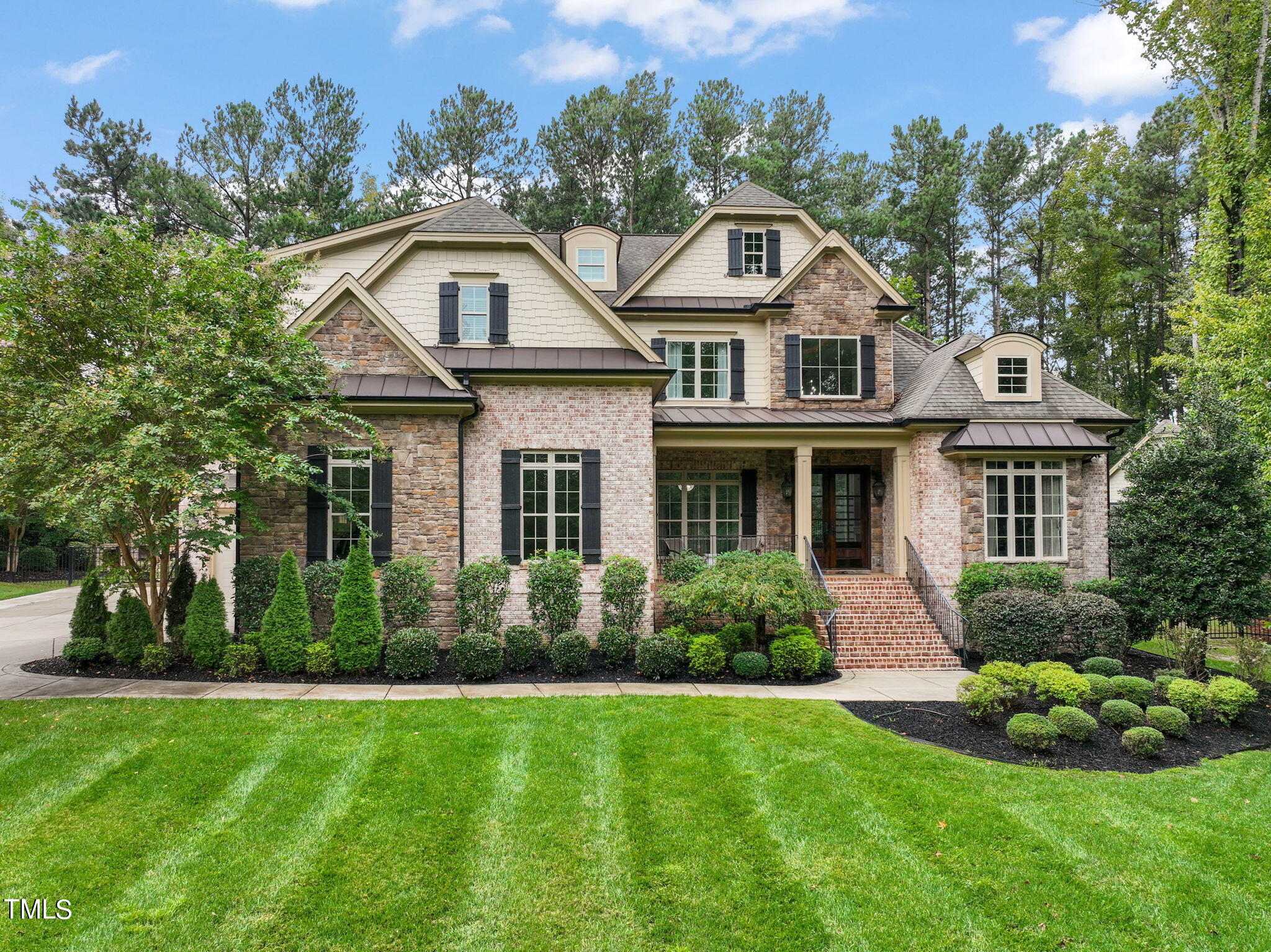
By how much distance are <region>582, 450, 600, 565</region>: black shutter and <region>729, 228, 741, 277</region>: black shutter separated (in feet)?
23.7

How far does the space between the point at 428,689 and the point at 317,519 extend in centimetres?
398

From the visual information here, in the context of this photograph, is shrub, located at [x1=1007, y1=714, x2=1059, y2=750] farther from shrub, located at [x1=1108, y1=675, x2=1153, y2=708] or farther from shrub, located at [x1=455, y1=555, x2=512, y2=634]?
shrub, located at [x1=455, y1=555, x2=512, y2=634]

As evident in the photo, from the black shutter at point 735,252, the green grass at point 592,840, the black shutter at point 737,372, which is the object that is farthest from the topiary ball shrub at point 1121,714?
the black shutter at point 735,252

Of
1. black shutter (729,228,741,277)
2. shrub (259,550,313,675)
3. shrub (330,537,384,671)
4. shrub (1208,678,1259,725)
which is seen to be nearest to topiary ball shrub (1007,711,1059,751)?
shrub (1208,678,1259,725)

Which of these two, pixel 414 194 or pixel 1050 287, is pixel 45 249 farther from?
pixel 1050 287

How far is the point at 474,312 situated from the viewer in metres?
12.8

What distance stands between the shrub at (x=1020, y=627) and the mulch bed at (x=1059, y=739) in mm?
2218

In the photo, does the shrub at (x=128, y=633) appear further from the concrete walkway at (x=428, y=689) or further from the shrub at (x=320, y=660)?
the shrub at (x=320, y=660)

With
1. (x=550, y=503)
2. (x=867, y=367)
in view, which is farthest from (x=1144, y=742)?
(x=867, y=367)

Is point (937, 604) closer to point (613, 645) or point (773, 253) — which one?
point (613, 645)

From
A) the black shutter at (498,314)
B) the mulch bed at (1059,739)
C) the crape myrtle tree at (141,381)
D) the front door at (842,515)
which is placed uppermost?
the black shutter at (498,314)

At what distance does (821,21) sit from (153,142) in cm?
2962

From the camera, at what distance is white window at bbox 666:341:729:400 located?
51.7 feet

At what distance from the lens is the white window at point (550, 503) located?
12.0m
